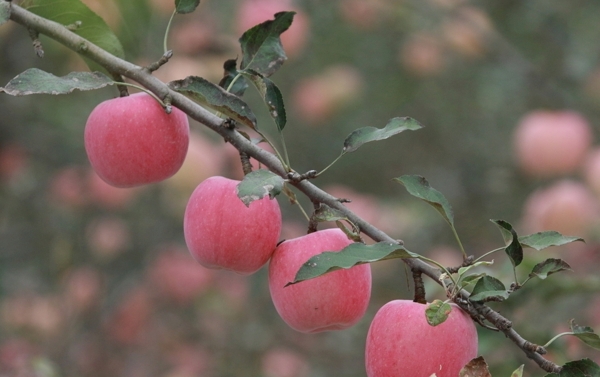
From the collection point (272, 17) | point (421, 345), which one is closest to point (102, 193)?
point (272, 17)

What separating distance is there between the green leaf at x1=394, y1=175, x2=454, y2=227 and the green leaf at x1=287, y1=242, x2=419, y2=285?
9 cm

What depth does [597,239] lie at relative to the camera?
191cm

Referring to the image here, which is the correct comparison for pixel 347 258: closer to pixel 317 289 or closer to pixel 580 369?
pixel 317 289

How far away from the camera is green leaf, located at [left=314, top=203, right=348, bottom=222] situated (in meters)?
0.80

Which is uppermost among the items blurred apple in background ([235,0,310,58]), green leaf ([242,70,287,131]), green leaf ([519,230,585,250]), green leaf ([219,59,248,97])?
green leaf ([242,70,287,131])

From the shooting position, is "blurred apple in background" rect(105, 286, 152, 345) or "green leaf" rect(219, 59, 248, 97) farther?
"blurred apple in background" rect(105, 286, 152, 345)

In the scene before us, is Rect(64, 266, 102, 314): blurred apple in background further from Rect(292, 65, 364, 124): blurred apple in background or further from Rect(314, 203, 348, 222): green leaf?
Rect(314, 203, 348, 222): green leaf

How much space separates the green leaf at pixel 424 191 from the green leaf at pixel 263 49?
0.73 feet

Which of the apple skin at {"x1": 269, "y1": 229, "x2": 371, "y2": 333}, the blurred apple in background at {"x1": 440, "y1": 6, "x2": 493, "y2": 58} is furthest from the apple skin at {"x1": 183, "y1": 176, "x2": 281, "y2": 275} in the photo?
the blurred apple in background at {"x1": 440, "y1": 6, "x2": 493, "y2": 58}

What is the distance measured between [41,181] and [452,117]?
1729mm

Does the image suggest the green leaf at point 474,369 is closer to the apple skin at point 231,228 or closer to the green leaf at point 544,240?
the green leaf at point 544,240

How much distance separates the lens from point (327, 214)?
2.65ft

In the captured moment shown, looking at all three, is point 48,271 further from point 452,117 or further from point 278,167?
point 278,167

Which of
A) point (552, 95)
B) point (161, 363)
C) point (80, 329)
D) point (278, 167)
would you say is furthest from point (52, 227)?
point (278, 167)
